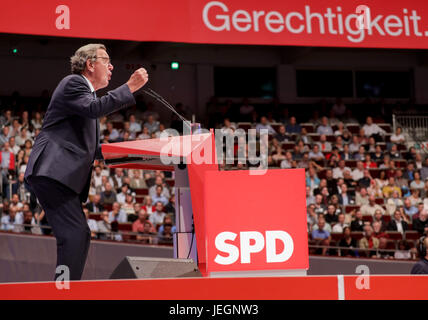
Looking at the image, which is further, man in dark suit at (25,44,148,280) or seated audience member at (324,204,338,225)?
seated audience member at (324,204,338,225)

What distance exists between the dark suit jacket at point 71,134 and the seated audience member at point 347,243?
6745 millimetres

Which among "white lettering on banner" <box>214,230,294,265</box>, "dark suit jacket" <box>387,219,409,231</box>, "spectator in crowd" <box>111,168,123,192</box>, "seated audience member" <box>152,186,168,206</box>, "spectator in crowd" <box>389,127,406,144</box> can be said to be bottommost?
"dark suit jacket" <box>387,219,409,231</box>

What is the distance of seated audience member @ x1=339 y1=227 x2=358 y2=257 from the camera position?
9.05 m

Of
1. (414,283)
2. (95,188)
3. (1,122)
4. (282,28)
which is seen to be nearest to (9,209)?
(95,188)

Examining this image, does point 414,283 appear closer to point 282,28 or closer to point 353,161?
point 282,28

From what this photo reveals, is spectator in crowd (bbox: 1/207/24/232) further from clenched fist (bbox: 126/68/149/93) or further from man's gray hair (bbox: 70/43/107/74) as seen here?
clenched fist (bbox: 126/68/149/93)

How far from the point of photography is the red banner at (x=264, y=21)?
27.6 feet

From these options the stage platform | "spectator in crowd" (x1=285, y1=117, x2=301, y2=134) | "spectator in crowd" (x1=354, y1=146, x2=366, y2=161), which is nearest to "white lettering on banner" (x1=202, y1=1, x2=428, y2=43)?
"spectator in crowd" (x1=354, y1=146, x2=366, y2=161)

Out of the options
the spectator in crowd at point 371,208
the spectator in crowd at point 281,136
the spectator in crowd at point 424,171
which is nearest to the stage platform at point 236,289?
the spectator in crowd at point 371,208

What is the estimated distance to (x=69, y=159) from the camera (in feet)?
8.82

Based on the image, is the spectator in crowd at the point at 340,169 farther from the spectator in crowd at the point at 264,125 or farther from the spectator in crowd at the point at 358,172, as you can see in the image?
the spectator in crowd at the point at 264,125

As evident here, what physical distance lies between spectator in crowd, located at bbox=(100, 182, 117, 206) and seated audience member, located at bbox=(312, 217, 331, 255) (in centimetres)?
278

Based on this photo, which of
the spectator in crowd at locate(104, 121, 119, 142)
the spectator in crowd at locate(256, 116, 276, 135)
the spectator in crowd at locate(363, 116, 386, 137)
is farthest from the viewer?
the spectator in crowd at locate(363, 116, 386, 137)

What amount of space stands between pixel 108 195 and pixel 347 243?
3.30 metres
